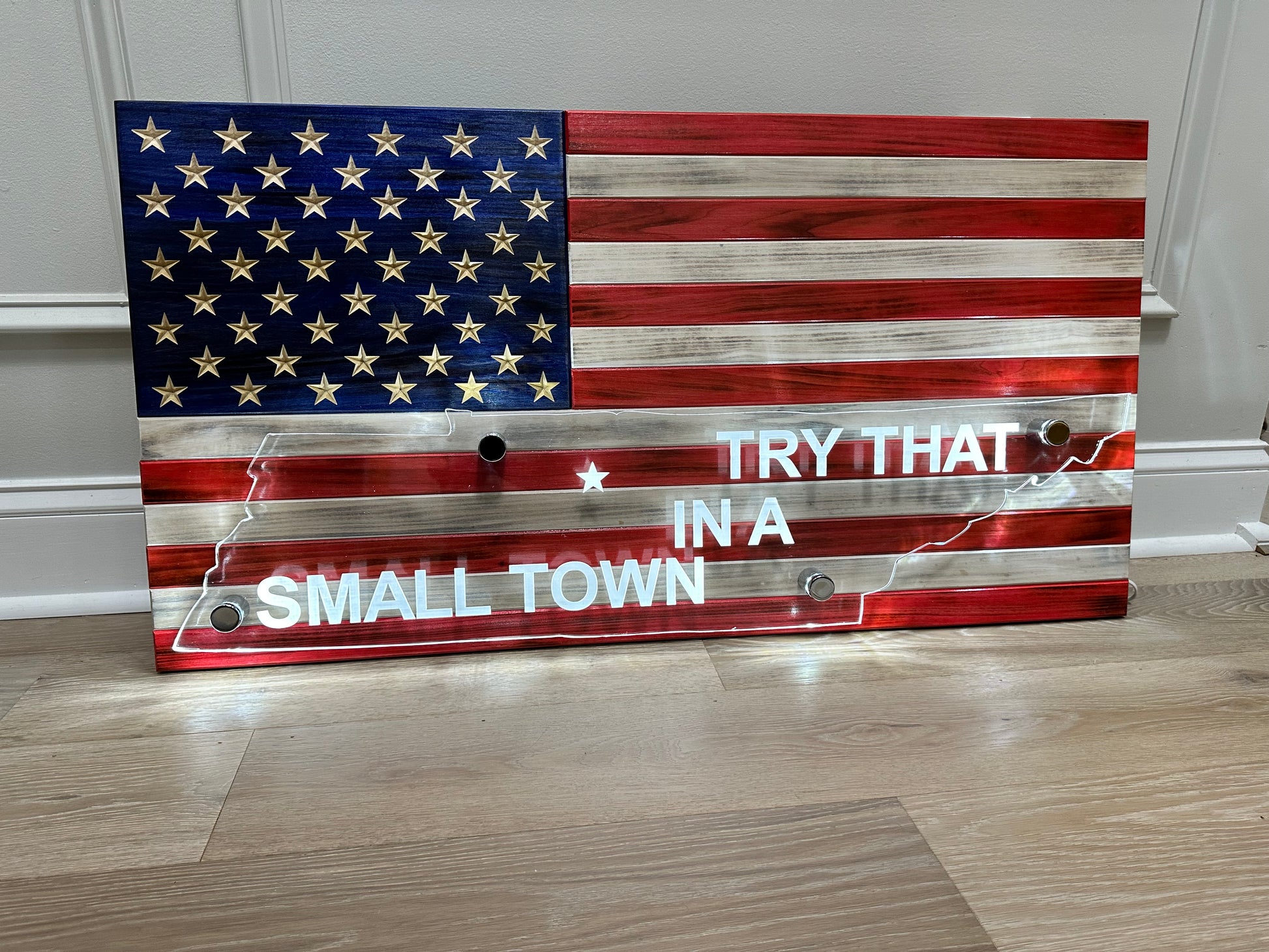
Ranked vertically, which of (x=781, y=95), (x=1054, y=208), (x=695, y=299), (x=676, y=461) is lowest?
(x=676, y=461)

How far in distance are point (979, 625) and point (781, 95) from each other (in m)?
0.78

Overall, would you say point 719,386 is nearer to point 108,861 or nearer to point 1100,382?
point 1100,382

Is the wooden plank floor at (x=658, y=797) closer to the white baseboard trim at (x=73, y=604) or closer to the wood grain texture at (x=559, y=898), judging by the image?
the wood grain texture at (x=559, y=898)

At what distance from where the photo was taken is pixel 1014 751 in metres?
0.78

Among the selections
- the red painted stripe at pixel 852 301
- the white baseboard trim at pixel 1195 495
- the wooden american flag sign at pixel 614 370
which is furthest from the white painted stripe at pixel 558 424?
the white baseboard trim at pixel 1195 495

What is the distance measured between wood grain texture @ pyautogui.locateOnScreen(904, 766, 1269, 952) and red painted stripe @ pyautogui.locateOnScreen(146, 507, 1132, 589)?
0.36m

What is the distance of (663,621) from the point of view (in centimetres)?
102

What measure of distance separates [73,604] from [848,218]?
1.17 meters

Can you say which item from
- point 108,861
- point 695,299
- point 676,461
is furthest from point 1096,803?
point 108,861

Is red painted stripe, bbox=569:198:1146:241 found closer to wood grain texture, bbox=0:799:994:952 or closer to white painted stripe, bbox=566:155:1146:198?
white painted stripe, bbox=566:155:1146:198

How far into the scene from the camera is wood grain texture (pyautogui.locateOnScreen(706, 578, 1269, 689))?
37.3 inches

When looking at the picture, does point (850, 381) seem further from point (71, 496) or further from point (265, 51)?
point (71, 496)

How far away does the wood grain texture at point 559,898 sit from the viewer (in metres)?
0.56

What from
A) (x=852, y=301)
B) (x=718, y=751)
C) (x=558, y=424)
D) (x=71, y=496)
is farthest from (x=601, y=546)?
(x=71, y=496)
